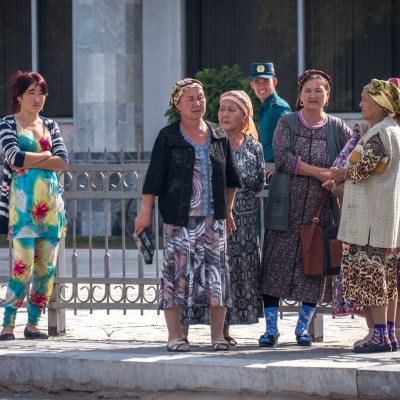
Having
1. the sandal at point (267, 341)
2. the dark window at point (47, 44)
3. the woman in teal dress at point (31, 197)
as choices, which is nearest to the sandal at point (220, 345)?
the sandal at point (267, 341)

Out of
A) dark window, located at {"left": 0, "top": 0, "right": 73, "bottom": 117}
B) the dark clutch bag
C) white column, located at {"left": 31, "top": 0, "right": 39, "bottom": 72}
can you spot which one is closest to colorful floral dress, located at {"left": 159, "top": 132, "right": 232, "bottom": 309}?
the dark clutch bag

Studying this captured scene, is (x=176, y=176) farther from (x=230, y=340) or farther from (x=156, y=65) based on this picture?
(x=156, y=65)

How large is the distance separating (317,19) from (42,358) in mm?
12846

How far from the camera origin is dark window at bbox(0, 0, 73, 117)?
864 inches

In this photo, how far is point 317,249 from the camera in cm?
920

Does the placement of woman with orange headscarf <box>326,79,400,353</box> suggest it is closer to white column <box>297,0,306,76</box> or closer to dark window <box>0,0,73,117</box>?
white column <box>297,0,306,76</box>

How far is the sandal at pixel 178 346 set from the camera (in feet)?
29.4

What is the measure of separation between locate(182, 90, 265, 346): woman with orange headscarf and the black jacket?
0.38 metres

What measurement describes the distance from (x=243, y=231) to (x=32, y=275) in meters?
1.59

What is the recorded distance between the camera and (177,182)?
895 centimetres

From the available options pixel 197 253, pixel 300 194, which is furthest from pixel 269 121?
pixel 197 253

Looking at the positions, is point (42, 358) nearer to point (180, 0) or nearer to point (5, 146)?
point (5, 146)

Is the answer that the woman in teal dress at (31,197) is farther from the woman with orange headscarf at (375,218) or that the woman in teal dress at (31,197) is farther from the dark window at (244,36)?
the dark window at (244,36)

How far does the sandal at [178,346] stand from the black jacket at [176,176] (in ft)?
2.34
